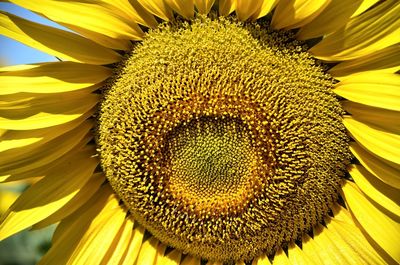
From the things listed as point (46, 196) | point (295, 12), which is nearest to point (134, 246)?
point (46, 196)

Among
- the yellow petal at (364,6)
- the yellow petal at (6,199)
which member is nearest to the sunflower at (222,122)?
the yellow petal at (364,6)

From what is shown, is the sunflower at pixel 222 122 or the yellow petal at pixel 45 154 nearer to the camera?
the sunflower at pixel 222 122

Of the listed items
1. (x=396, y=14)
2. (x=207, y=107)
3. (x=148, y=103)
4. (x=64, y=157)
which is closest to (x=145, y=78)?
(x=148, y=103)

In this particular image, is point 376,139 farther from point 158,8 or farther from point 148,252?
point 148,252

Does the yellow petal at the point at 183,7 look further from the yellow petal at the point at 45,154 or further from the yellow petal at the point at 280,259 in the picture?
the yellow petal at the point at 280,259

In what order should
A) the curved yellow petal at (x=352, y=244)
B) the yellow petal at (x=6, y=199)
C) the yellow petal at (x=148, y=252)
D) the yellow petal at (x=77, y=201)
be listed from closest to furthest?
1. the curved yellow petal at (x=352, y=244)
2. the yellow petal at (x=77, y=201)
3. the yellow petal at (x=148, y=252)
4. the yellow petal at (x=6, y=199)

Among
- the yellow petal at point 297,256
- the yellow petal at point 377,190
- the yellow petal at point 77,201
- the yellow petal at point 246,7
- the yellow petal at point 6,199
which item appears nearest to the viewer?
the yellow petal at point 246,7

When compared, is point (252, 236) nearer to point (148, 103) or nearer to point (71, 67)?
point (148, 103)

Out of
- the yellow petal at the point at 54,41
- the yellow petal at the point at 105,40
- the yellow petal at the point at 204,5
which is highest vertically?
the yellow petal at the point at 204,5

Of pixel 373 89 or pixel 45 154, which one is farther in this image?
pixel 45 154
